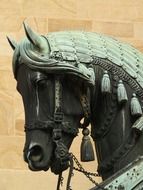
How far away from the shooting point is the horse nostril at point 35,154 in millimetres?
3835

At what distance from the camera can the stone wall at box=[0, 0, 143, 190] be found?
25.5 ft

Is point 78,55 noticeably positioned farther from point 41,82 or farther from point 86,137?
point 86,137

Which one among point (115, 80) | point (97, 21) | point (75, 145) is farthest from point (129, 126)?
point (97, 21)

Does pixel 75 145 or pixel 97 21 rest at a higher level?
pixel 97 21

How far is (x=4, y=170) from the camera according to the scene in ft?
25.3

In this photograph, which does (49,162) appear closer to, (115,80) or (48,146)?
(48,146)

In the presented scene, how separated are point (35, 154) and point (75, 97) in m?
0.28

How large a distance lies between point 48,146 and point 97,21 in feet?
14.0

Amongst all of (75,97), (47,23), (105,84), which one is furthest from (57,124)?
(47,23)

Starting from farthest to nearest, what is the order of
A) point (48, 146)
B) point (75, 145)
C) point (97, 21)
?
point (97, 21)
point (75, 145)
point (48, 146)

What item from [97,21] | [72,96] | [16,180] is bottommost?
[16,180]

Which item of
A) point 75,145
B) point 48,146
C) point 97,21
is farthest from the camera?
point 97,21

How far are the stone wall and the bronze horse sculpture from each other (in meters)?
3.79

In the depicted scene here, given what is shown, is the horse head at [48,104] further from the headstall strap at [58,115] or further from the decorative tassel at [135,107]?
the decorative tassel at [135,107]
